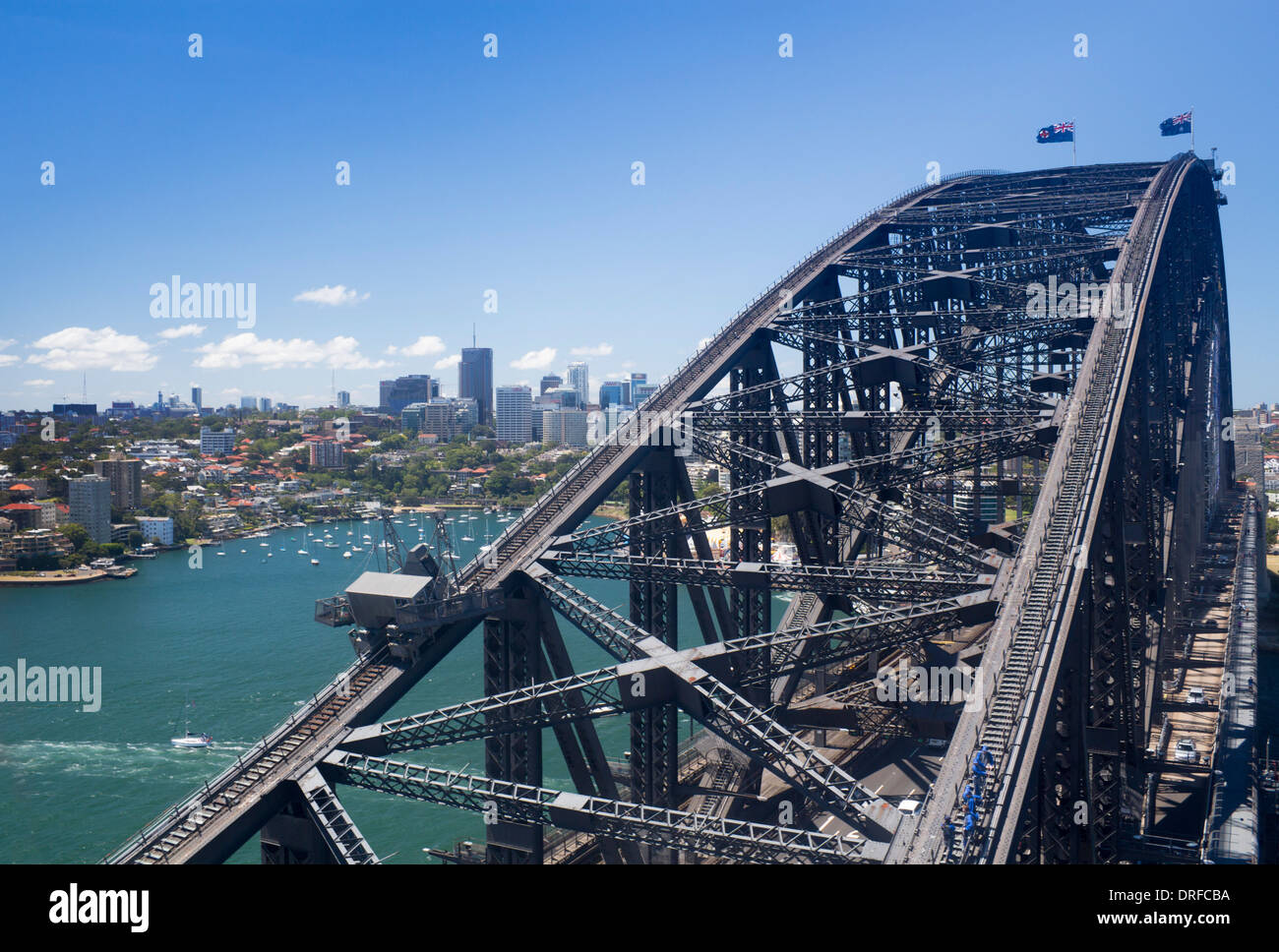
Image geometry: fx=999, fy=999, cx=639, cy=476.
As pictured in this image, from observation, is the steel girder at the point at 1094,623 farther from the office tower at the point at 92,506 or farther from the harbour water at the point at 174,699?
the office tower at the point at 92,506

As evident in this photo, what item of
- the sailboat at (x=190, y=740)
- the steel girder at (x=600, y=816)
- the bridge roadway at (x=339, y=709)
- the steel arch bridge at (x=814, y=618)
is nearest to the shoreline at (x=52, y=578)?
the sailboat at (x=190, y=740)

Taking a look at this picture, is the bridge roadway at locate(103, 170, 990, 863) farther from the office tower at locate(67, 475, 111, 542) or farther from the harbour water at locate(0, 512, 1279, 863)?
the office tower at locate(67, 475, 111, 542)

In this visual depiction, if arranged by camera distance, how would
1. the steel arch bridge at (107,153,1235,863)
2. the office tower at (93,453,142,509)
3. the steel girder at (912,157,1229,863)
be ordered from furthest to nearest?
1. the office tower at (93,453,142,509)
2. the steel arch bridge at (107,153,1235,863)
3. the steel girder at (912,157,1229,863)

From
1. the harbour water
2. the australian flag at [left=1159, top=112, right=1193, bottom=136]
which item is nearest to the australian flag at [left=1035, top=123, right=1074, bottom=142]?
the australian flag at [left=1159, top=112, right=1193, bottom=136]

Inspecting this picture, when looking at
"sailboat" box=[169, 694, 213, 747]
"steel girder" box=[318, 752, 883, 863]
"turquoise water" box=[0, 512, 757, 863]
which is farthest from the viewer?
"sailboat" box=[169, 694, 213, 747]

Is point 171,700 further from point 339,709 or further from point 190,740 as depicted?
point 339,709

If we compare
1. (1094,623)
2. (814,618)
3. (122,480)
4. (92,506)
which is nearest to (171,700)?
(814,618)
